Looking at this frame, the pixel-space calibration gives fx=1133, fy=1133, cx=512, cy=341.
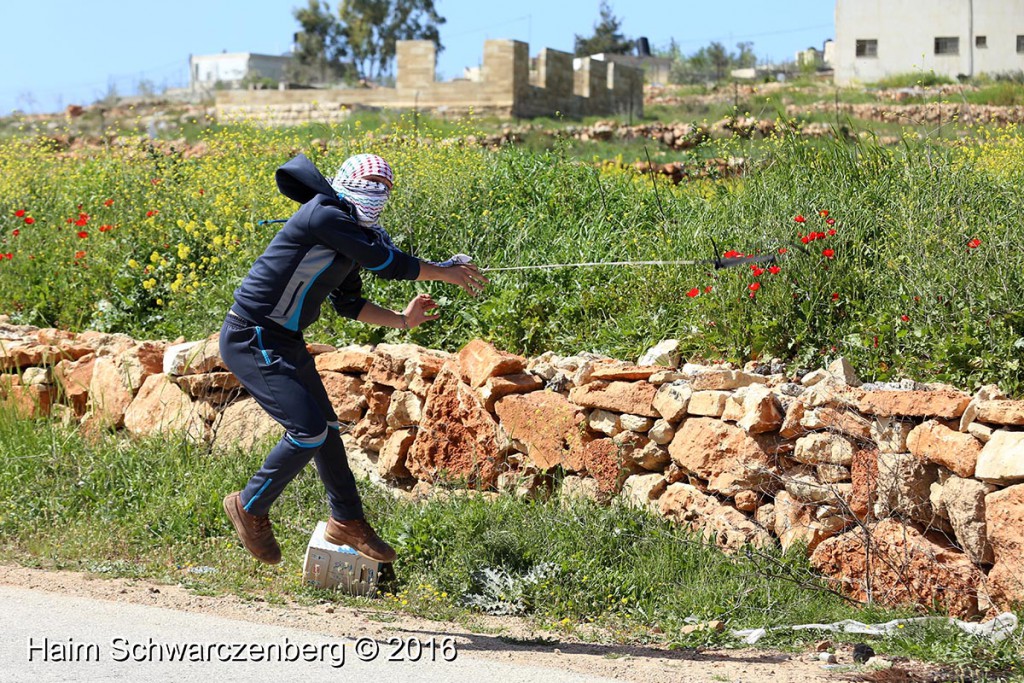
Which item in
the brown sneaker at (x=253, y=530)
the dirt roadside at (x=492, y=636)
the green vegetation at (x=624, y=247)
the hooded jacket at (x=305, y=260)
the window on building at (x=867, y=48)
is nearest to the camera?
the dirt roadside at (x=492, y=636)

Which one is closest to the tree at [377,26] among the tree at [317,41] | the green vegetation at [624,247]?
the tree at [317,41]

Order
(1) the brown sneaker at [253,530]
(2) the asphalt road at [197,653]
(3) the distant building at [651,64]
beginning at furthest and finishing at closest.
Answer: (3) the distant building at [651,64] < (1) the brown sneaker at [253,530] < (2) the asphalt road at [197,653]

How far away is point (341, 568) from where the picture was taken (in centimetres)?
587

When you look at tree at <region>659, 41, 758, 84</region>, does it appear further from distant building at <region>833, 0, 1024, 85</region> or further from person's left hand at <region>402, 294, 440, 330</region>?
person's left hand at <region>402, 294, 440, 330</region>

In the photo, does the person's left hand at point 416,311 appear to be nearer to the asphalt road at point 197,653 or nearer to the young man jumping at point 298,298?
the young man jumping at point 298,298

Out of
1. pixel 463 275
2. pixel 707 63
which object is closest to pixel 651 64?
pixel 707 63

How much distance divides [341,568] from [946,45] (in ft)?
123

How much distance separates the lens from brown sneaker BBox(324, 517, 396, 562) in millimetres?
5527

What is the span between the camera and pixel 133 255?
9.85m

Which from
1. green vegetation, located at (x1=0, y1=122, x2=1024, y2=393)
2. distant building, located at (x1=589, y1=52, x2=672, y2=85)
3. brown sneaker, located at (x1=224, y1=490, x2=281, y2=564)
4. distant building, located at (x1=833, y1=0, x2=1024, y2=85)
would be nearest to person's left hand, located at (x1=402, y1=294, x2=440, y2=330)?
brown sneaker, located at (x1=224, y1=490, x2=281, y2=564)

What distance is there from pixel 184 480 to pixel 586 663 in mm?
3161

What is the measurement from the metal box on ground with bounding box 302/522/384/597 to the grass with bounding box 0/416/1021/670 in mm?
93

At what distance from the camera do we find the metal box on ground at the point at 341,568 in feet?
19.2

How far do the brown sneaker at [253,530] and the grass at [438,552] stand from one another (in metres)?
0.43
